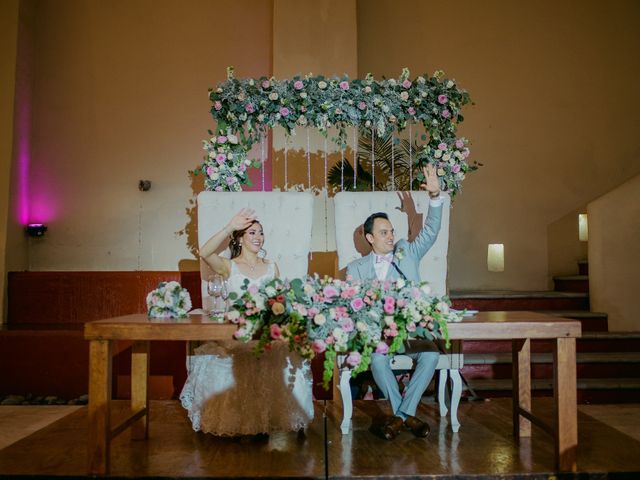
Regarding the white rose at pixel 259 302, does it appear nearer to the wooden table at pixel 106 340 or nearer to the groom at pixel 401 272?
the wooden table at pixel 106 340

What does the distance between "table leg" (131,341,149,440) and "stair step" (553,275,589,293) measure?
482cm

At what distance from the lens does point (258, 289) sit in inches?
102

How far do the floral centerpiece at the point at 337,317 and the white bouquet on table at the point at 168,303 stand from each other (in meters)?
0.42

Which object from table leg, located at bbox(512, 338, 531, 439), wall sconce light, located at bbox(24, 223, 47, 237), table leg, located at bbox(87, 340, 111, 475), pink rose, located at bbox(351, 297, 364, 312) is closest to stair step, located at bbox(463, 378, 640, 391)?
table leg, located at bbox(512, 338, 531, 439)

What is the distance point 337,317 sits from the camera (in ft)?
8.18

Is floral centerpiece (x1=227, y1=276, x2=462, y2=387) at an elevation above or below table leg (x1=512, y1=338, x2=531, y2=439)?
above

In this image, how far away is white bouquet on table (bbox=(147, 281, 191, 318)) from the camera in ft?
9.26

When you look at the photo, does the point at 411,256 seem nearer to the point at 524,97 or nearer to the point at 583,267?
the point at 583,267

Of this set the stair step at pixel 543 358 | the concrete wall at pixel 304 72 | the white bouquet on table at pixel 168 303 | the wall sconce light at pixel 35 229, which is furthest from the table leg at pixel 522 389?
the wall sconce light at pixel 35 229

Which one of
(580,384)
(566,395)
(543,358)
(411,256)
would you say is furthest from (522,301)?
(566,395)

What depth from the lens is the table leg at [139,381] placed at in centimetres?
313

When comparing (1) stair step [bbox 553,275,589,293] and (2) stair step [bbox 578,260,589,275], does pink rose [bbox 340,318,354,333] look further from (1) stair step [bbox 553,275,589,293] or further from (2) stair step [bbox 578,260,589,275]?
(2) stair step [bbox 578,260,589,275]

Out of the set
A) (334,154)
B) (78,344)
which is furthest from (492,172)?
(78,344)

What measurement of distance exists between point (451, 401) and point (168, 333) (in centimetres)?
167
